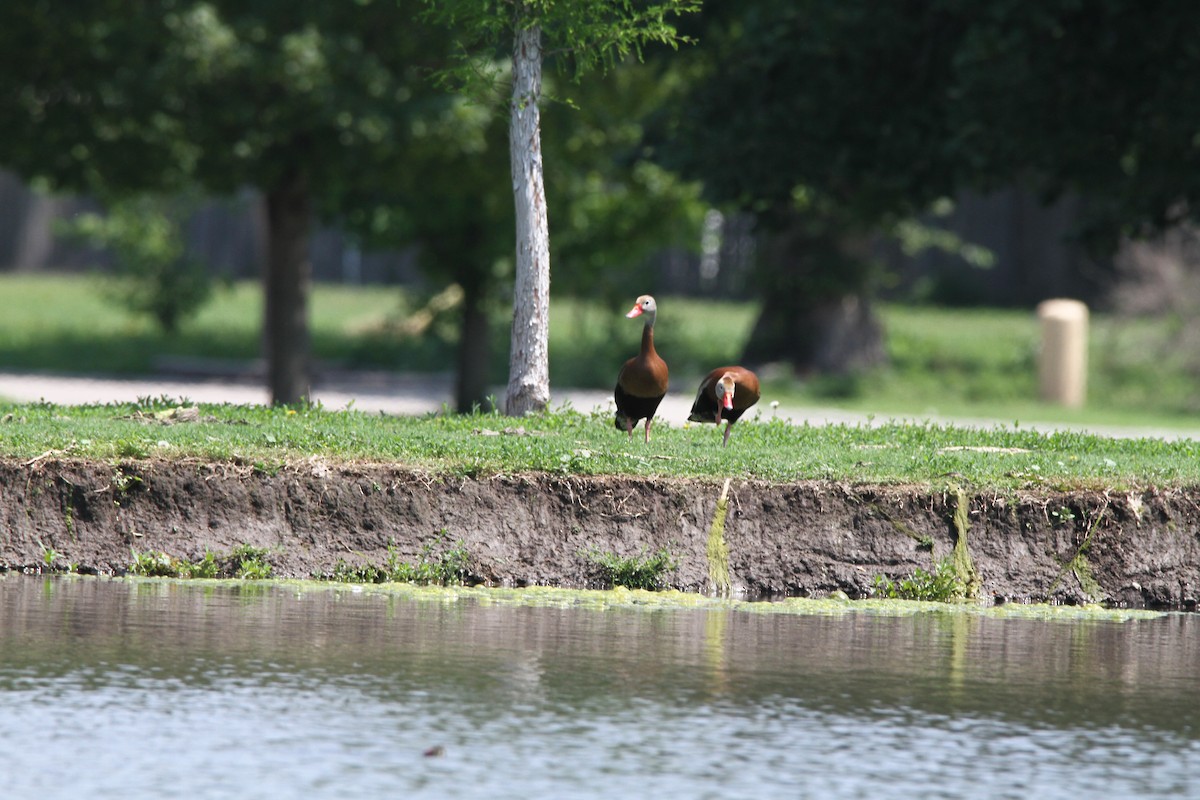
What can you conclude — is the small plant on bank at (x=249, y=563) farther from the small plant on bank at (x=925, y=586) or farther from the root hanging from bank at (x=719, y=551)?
the small plant on bank at (x=925, y=586)

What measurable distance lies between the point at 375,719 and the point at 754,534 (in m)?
4.01

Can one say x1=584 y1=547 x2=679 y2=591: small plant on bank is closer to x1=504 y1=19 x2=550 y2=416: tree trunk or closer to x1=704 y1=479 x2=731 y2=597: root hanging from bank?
x1=704 y1=479 x2=731 y2=597: root hanging from bank

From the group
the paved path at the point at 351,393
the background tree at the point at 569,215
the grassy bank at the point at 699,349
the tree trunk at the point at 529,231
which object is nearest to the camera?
the tree trunk at the point at 529,231

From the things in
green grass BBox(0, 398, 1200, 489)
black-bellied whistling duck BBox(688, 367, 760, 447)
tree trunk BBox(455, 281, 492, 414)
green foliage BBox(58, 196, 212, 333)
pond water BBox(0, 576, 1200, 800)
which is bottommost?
pond water BBox(0, 576, 1200, 800)

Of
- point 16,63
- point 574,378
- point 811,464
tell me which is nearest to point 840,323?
point 574,378

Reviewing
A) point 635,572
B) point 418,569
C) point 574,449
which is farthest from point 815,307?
point 418,569

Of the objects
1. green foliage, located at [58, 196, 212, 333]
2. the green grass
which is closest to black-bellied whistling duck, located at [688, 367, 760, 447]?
the green grass

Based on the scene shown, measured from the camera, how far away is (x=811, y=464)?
10711mm

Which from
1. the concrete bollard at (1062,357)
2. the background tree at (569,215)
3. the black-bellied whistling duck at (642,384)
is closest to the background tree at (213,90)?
the background tree at (569,215)

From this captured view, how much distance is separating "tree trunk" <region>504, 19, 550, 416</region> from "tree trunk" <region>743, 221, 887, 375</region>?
14.5 m

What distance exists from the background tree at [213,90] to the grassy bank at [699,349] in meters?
6.03

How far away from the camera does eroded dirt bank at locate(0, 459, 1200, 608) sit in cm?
1009

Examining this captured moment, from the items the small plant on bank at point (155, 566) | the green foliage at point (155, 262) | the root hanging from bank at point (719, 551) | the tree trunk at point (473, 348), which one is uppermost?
the green foliage at point (155, 262)

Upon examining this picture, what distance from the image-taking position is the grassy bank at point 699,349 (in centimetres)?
2577
